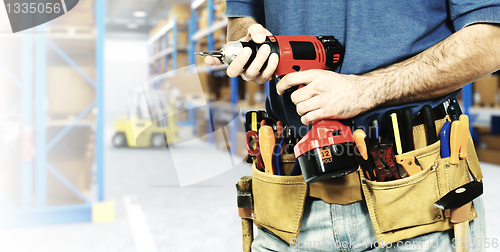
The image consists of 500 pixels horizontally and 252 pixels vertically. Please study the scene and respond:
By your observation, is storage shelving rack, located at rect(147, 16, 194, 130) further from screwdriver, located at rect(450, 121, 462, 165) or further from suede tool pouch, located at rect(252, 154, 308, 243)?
screwdriver, located at rect(450, 121, 462, 165)

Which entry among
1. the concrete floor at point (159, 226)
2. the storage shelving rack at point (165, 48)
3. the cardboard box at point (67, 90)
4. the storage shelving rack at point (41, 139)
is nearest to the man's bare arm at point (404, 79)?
the concrete floor at point (159, 226)

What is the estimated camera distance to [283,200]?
0.82m

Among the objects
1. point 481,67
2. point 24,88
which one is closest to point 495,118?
point 481,67

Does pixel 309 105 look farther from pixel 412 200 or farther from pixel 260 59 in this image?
pixel 412 200

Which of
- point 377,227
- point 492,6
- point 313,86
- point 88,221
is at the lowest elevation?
point 88,221

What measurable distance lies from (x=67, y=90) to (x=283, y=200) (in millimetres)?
2472

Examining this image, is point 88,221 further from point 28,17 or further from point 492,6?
point 492,6

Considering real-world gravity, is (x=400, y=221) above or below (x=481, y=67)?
below

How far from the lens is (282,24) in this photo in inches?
34.2

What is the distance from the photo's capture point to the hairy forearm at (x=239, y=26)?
37.1 inches

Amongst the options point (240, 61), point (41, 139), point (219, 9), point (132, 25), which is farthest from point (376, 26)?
point (132, 25)

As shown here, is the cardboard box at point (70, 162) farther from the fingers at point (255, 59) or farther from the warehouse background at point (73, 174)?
the fingers at point (255, 59)

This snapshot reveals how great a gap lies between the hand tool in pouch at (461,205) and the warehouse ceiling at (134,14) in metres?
9.52

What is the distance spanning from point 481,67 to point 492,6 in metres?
0.11
